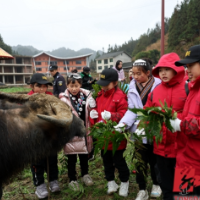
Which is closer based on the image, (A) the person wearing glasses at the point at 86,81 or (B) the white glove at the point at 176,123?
(B) the white glove at the point at 176,123

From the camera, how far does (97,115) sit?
2727mm

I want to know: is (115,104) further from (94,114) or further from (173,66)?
(173,66)

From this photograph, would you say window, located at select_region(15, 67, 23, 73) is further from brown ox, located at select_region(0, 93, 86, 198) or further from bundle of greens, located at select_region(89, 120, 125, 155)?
brown ox, located at select_region(0, 93, 86, 198)

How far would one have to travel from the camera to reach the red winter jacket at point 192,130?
5.22 feet

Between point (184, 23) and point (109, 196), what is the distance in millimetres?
33508

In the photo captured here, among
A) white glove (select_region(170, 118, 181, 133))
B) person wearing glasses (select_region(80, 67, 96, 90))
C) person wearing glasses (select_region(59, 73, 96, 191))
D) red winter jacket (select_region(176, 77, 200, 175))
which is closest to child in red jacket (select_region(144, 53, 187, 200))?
red winter jacket (select_region(176, 77, 200, 175))

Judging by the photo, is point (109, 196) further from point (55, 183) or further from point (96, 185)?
point (55, 183)

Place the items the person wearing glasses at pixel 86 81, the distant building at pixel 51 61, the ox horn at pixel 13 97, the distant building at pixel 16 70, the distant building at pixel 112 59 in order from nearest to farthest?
the ox horn at pixel 13 97 → the person wearing glasses at pixel 86 81 → the distant building at pixel 16 70 → the distant building at pixel 51 61 → the distant building at pixel 112 59

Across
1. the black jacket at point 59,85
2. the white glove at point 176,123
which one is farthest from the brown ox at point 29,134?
the black jacket at point 59,85

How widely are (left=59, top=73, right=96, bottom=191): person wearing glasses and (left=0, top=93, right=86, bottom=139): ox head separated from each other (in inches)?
42.9

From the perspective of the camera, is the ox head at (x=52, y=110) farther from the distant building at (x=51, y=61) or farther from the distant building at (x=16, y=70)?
the distant building at (x=51, y=61)

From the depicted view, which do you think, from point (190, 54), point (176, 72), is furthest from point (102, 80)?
point (190, 54)

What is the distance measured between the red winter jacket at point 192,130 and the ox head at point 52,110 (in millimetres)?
878

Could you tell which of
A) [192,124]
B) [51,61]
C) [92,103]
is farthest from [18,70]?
[192,124]
